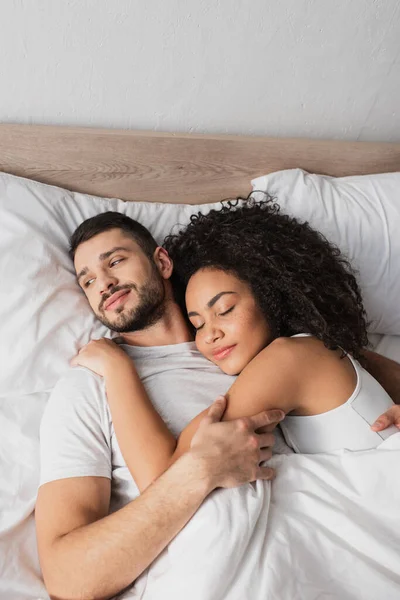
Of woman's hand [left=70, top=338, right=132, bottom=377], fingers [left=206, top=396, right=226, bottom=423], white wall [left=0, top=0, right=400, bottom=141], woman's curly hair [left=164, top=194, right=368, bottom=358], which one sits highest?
white wall [left=0, top=0, right=400, bottom=141]

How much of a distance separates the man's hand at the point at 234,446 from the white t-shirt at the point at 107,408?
185 millimetres

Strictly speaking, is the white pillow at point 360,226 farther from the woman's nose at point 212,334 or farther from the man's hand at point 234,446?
the man's hand at point 234,446

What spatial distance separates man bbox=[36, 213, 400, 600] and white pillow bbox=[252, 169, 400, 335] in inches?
8.9

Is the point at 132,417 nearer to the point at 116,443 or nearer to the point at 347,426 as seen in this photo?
the point at 116,443

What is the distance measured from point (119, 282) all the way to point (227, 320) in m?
0.30

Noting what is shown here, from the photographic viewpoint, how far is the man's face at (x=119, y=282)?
4.93 ft

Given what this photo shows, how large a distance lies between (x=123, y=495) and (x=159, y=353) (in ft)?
1.20

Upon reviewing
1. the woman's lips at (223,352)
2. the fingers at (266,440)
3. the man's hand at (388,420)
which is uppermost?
the man's hand at (388,420)

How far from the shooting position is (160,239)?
1.76 metres

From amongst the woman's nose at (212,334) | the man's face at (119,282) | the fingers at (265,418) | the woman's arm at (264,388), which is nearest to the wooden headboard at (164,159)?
the man's face at (119,282)

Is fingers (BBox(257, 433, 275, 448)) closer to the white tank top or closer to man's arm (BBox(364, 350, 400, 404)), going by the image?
the white tank top

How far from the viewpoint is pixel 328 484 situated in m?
1.22

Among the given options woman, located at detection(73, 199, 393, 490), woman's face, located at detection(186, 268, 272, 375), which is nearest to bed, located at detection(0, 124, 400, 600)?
woman, located at detection(73, 199, 393, 490)

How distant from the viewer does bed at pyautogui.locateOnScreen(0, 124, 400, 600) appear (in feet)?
3.72
